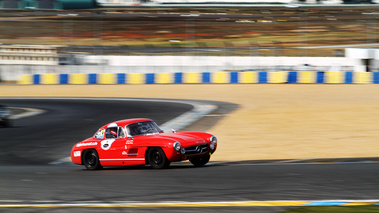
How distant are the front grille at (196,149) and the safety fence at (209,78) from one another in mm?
32381

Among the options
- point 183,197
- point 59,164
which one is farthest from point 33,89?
point 183,197

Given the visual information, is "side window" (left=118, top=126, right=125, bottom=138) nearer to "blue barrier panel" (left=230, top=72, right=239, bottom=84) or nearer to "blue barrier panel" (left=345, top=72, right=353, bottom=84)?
"blue barrier panel" (left=345, top=72, right=353, bottom=84)

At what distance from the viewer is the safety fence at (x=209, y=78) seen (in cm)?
4081

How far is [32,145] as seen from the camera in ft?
50.9

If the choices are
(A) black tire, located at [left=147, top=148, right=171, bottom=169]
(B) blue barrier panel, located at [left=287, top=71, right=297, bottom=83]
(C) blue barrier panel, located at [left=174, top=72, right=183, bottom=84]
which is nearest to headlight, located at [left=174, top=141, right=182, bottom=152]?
(A) black tire, located at [left=147, top=148, right=171, bottom=169]

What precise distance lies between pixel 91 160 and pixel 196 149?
249 cm

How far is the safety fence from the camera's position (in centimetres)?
4081

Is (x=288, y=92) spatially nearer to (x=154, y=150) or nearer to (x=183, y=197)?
(x=154, y=150)

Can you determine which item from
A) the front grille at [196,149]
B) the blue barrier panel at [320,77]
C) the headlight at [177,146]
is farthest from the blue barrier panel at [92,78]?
the headlight at [177,146]

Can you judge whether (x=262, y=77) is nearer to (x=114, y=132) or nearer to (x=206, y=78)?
(x=206, y=78)

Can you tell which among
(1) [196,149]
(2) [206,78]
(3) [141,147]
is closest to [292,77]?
(2) [206,78]

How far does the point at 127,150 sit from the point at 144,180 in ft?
6.06

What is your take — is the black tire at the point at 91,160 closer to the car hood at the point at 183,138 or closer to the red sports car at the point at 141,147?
the red sports car at the point at 141,147

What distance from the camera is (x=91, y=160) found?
11352 millimetres
